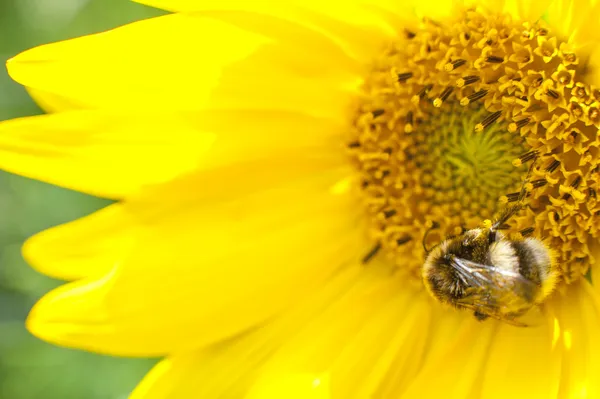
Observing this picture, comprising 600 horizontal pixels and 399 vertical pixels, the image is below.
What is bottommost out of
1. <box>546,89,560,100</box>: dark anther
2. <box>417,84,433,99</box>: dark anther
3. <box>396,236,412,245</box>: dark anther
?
<box>396,236,412,245</box>: dark anther

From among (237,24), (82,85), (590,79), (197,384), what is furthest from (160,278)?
(590,79)

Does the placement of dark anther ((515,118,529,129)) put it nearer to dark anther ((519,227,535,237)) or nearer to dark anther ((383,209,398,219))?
dark anther ((519,227,535,237))

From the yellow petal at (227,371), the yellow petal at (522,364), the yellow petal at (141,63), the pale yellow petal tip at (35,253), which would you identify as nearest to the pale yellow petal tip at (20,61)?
the yellow petal at (141,63)

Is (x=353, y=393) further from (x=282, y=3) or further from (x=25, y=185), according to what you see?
(x=25, y=185)

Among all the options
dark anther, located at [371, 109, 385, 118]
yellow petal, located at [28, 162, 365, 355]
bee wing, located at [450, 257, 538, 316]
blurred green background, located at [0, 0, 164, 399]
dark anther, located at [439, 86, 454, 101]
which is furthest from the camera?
blurred green background, located at [0, 0, 164, 399]

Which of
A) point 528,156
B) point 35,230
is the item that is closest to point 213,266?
point 528,156

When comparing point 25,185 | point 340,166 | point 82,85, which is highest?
point 82,85

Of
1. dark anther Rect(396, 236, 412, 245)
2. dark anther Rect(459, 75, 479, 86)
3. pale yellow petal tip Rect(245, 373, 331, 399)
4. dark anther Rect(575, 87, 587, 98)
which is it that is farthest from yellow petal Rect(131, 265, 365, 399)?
dark anther Rect(575, 87, 587, 98)
